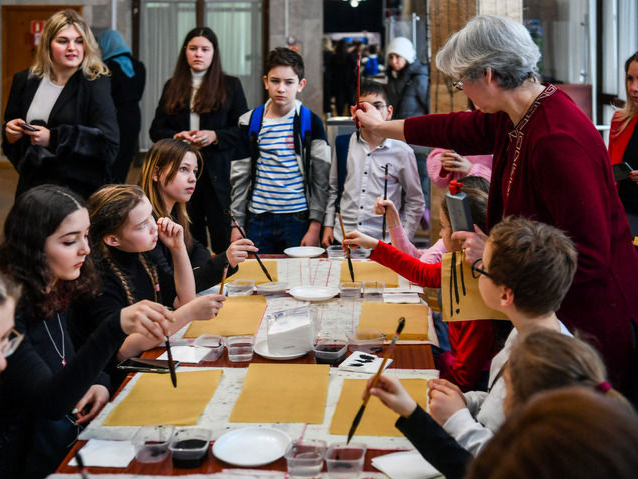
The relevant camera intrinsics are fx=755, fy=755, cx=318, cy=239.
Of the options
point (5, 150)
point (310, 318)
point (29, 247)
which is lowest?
point (310, 318)

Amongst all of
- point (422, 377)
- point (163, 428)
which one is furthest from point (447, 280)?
point (163, 428)

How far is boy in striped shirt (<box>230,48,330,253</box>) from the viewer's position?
422 centimetres

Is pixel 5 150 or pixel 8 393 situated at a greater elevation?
pixel 5 150

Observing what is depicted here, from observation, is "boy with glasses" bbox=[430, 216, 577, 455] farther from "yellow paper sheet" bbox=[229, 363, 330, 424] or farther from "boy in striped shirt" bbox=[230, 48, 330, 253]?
"boy in striped shirt" bbox=[230, 48, 330, 253]

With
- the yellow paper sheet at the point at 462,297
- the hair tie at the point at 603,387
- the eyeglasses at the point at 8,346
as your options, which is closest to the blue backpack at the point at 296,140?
the yellow paper sheet at the point at 462,297

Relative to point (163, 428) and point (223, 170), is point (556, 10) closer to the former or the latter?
point (223, 170)

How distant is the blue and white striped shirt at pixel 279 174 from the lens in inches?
167

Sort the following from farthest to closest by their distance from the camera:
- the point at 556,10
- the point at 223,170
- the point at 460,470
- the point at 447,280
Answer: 1. the point at 556,10
2. the point at 223,170
3. the point at 447,280
4. the point at 460,470

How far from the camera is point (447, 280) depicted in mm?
2355

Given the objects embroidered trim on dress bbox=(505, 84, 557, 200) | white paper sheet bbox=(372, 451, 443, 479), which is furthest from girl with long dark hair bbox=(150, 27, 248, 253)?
white paper sheet bbox=(372, 451, 443, 479)

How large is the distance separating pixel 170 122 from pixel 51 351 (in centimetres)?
258

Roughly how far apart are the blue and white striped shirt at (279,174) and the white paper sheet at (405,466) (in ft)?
8.77

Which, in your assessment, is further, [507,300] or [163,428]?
[507,300]

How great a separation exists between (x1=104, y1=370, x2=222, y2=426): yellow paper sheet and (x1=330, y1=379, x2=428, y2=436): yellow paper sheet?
350 mm
